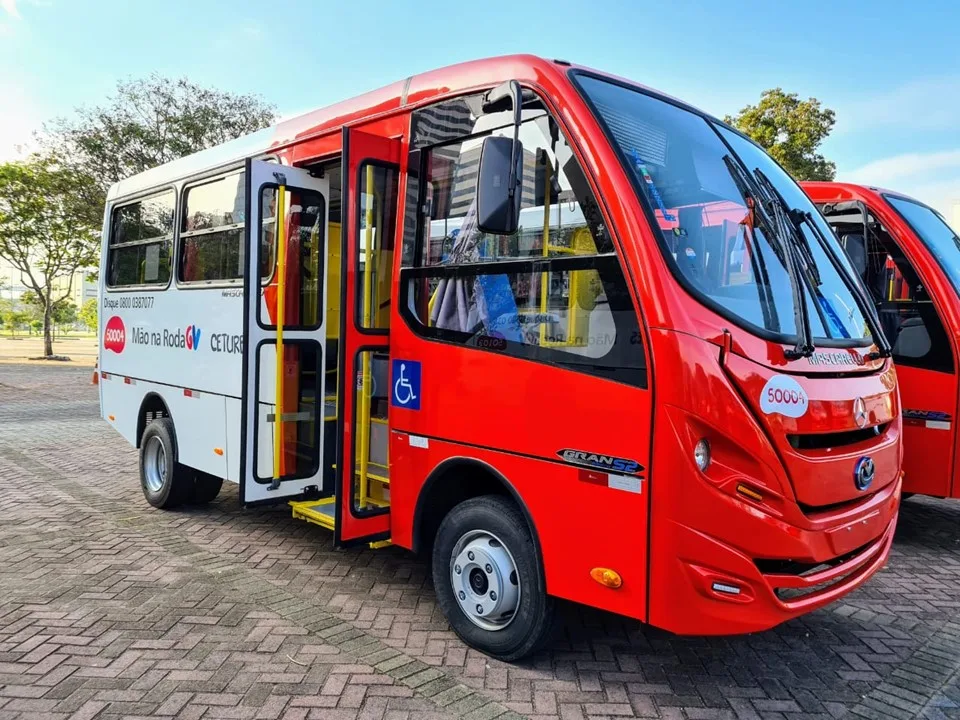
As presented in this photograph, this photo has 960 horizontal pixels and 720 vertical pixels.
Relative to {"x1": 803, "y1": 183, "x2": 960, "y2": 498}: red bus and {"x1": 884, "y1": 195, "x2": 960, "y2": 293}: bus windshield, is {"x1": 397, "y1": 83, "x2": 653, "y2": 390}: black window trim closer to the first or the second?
{"x1": 803, "y1": 183, "x2": 960, "y2": 498}: red bus

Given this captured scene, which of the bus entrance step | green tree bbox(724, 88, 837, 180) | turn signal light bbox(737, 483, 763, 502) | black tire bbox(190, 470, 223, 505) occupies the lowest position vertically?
black tire bbox(190, 470, 223, 505)

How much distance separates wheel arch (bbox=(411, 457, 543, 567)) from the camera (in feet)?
12.3

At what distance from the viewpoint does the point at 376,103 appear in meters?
4.47

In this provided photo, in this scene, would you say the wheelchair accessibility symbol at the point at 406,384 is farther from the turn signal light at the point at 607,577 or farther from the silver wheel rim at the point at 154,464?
the silver wheel rim at the point at 154,464

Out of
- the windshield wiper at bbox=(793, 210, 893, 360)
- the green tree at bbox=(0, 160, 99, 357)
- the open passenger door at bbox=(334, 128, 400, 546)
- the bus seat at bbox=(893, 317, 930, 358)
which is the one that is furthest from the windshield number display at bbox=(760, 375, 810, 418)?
the green tree at bbox=(0, 160, 99, 357)

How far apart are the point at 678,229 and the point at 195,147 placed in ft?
61.9

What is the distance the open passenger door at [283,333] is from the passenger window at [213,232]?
0.30m

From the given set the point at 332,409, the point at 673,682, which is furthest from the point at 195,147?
the point at 673,682

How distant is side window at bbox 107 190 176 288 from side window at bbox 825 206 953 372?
5516 millimetres

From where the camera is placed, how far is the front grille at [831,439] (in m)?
3.05

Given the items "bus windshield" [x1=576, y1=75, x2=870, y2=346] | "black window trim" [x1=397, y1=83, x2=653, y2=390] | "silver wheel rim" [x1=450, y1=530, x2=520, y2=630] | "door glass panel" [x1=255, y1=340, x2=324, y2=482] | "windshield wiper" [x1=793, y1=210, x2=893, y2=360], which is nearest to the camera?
"black window trim" [x1=397, y1=83, x2=653, y2=390]

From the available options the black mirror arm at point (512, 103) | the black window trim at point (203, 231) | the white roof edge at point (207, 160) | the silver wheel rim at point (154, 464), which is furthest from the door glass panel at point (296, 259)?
the silver wheel rim at point (154, 464)

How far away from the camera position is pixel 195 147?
1928cm

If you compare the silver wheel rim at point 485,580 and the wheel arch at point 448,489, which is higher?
the wheel arch at point 448,489
